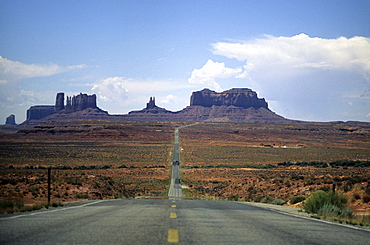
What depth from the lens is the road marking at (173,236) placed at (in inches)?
259

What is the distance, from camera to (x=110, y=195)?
30891 millimetres

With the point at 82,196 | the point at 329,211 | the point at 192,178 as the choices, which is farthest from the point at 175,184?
the point at 329,211

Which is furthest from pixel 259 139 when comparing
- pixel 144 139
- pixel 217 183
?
pixel 217 183

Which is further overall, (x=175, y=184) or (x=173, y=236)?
(x=175, y=184)

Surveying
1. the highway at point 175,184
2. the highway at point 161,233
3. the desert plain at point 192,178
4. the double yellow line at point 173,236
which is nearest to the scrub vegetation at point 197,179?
the desert plain at point 192,178

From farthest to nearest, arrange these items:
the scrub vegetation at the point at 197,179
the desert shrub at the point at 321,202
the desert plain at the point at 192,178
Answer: the desert plain at the point at 192,178, the scrub vegetation at the point at 197,179, the desert shrub at the point at 321,202

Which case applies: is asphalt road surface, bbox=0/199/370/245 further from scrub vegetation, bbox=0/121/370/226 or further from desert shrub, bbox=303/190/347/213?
desert shrub, bbox=303/190/347/213

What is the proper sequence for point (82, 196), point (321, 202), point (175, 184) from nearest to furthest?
point (321, 202)
point (82, 196)
point (175, 184)

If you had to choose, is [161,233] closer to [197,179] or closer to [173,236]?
[173,236]

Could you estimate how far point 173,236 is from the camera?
7.01m

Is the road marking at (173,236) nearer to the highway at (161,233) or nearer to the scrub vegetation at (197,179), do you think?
the highway at (161,233)

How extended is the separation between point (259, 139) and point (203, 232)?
439ft

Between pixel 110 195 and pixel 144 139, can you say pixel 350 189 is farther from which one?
pixel 144 139

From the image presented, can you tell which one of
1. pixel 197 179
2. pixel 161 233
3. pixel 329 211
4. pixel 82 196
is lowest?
pixel 197 179
